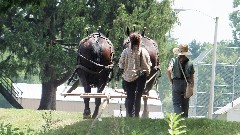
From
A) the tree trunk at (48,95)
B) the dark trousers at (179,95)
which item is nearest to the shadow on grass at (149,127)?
the dark trousers at (179,95)

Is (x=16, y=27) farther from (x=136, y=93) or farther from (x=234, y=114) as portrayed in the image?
(x=136, y=93)

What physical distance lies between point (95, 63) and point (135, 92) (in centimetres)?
282

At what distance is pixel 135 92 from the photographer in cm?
1695

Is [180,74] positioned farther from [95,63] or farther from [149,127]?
[95,63]

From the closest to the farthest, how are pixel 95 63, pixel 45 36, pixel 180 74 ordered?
pixel 180 74, pixel 95 63, pixel 45 36

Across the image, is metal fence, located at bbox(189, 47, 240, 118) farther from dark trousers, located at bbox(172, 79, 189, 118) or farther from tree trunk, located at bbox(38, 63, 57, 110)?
dark trousers, located at bbox(172, 79, 189, 118)

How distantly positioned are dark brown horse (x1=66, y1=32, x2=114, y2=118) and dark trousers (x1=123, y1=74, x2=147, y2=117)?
2533 millimetres

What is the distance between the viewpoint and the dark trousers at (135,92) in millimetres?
16812

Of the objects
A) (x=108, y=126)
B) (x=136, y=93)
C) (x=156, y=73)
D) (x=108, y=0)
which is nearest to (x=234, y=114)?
(x=108, y=0)

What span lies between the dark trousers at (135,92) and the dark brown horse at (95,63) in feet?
8.31

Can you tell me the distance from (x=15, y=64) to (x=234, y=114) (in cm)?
1400

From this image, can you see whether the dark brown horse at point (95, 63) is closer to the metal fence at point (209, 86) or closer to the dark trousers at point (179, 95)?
the dark trousers at point (179, 95)

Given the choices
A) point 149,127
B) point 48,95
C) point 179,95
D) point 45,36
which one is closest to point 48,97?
point 48,95

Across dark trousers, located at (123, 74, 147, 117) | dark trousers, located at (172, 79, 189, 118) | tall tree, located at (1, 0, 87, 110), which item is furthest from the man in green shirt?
tall tree, located at (1, 0, 87, 110)
